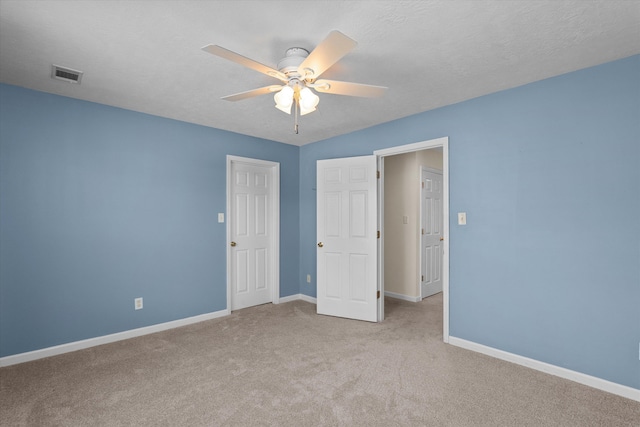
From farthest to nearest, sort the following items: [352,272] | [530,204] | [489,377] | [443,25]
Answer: [352,272] → [530,204] → [489,377] → [443,25]

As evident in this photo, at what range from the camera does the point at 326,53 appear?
1.71 metres

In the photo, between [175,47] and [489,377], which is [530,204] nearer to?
[489,377]

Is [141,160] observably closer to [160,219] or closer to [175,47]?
[160,219]

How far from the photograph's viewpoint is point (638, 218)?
2.22 m

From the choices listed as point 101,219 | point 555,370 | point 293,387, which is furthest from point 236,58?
point 555,370

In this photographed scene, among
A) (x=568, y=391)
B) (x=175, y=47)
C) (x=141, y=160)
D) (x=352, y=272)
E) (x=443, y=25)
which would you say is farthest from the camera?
(x=352, y=272)

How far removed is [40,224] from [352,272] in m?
3.28

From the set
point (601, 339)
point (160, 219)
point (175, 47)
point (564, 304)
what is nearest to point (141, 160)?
point (160, 219)

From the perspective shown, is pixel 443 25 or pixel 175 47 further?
pixel 175 47

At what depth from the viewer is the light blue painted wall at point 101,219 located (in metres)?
2.78

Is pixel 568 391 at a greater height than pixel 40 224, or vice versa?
pixel 40 224

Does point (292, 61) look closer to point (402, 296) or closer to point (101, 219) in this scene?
point (101, 219)

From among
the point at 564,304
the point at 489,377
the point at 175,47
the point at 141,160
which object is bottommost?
the point at 489,377

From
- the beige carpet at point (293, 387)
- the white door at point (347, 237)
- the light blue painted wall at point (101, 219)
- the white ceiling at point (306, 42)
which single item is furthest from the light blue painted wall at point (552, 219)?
the light blue painted wall at point (101, 219)
